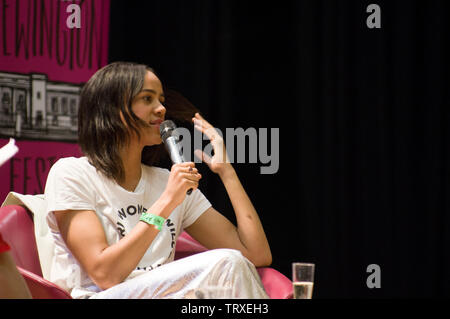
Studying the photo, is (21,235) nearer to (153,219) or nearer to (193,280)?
(153,219)

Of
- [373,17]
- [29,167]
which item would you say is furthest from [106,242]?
[373,17]

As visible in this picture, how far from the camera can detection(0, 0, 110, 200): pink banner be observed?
2512mm

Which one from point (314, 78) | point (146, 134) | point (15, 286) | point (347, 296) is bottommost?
point (347, 296)

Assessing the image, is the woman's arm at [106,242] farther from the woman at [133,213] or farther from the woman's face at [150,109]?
the woman's face at [150,109]

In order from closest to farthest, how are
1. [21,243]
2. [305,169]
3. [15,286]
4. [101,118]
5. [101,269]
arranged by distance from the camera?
[15,286], [101,269], [21,243], [101,118], [305,169]

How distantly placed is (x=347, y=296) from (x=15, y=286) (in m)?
2.01

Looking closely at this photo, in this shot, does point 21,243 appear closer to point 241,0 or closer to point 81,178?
point 81,178

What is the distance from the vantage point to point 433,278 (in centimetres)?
304

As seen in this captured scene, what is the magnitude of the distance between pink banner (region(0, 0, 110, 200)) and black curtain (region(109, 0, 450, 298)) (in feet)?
2.30

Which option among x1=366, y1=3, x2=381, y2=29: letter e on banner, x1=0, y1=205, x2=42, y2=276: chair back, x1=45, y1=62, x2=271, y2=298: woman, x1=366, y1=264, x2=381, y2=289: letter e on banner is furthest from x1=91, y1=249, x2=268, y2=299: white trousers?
x1=366, y1=3, x2=381, y2=29: letter e on banner

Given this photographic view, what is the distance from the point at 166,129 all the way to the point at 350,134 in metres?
1.27

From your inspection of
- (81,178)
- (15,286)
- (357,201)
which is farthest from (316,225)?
(15,286)

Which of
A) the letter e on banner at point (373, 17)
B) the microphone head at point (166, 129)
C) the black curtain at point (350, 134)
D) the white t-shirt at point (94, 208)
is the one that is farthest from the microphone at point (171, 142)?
the letter e on banner at point (373, 17)

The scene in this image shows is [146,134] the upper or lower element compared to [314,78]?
lower
